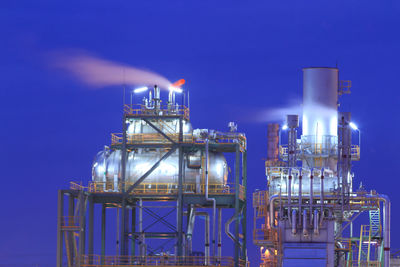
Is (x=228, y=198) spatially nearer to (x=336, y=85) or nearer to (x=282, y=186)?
(x=282, y=186)

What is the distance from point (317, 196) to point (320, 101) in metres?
10.2

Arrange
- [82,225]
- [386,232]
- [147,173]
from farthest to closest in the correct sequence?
[147,173], [386,232], [82,225]

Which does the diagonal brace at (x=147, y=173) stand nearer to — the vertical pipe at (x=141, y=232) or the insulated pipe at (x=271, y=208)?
the vertical pipe at (x=141, y=232)

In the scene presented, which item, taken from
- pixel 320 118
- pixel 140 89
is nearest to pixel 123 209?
pixel 140 89

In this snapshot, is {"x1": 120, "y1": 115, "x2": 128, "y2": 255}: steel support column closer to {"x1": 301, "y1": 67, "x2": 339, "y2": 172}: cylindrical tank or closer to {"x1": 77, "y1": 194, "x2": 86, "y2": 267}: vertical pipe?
{"x1": 77, "y1": 194, "x2": 86, "y2": 267}: vertical pipe

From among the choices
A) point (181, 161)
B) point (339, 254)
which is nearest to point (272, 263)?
point (339, 254)

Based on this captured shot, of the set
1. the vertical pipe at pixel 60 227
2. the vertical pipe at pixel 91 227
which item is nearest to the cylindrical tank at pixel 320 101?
the vertical pipe at pixel 91 227

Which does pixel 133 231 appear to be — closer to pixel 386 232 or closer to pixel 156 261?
pixel 156 261

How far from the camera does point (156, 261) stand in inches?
3580

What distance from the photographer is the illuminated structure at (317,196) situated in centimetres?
9344

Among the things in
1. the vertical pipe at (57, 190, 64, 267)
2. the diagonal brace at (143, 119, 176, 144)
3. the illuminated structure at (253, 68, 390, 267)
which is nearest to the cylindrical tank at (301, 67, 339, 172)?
the illuminated structure at (253, 68, 390, 267)

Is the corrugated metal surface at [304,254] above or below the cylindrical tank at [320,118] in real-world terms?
below

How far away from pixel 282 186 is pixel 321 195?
4.28 m

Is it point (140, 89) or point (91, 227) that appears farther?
point (140, 89)
